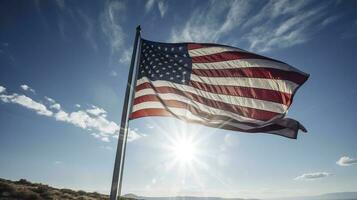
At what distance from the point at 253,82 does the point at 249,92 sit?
0.36 metres

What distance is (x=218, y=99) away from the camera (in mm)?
8422

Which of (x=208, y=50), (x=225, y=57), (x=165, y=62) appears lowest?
(x=165, y=62)

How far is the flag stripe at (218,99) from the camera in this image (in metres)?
7.94

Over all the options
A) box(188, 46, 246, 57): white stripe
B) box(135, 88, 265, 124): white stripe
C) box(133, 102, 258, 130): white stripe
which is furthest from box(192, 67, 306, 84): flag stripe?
box(133, 102, 258, 130): white stripe

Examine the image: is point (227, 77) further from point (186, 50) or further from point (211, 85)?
point (186, 50)

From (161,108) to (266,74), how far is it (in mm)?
3665

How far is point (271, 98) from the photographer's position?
26.3 feet

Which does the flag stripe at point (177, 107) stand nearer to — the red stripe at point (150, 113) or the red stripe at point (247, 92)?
the red stripe at point (150, 113)

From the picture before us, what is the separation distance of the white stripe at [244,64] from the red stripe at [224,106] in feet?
3.63

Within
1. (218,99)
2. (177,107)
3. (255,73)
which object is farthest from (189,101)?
(255,73)

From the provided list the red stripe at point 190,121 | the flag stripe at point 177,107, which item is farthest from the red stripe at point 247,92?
the red stripe at point 190,121

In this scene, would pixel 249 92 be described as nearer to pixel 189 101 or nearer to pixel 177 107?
pixel 189 101

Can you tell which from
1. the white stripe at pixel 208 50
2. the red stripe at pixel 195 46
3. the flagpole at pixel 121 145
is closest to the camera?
the flagpole at pixel 121 145

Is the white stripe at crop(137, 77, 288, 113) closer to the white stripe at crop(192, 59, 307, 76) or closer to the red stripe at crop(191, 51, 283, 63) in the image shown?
the white stripe at crop(192, 59, 307, 76)
